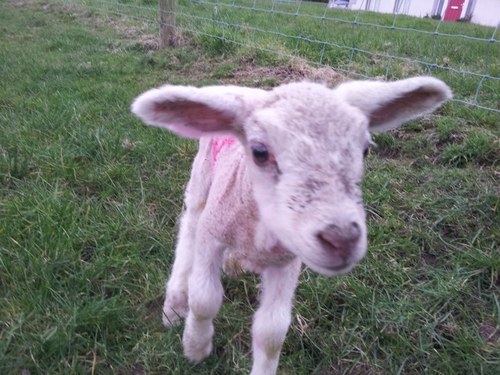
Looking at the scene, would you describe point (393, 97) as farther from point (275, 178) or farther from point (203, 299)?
point (203, 299)

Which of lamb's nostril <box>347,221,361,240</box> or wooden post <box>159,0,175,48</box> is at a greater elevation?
lamb's nostril <box>347,221,361,240</box>

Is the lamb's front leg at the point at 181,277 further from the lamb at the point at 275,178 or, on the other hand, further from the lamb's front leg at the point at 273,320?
the lamb's front leg at the point at 273,320

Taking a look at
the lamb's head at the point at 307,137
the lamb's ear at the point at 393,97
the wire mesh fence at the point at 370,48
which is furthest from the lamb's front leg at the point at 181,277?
the wire mesh fence at the point at 370,48

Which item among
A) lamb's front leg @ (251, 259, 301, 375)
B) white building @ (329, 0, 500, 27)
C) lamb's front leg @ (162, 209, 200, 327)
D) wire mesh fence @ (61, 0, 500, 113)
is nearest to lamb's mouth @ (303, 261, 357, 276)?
lamb's front leg @ (251, 259, 301, 375)

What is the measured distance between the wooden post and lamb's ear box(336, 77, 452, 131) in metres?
5.52

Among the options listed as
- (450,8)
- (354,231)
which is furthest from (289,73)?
(450,8)

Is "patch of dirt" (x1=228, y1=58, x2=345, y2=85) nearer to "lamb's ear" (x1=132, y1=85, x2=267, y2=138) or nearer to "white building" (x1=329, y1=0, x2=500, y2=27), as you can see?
"lamb's ear" (x1=132, y1=85, x2=267, y2=138)

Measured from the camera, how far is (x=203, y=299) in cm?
196

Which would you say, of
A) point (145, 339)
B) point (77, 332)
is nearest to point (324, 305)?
point (145, 339)

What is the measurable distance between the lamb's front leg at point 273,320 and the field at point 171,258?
21cm

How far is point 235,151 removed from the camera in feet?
6.93

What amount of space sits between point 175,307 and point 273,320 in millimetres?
609

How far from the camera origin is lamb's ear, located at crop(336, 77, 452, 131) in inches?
68.8

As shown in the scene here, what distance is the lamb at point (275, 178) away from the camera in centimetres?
141
